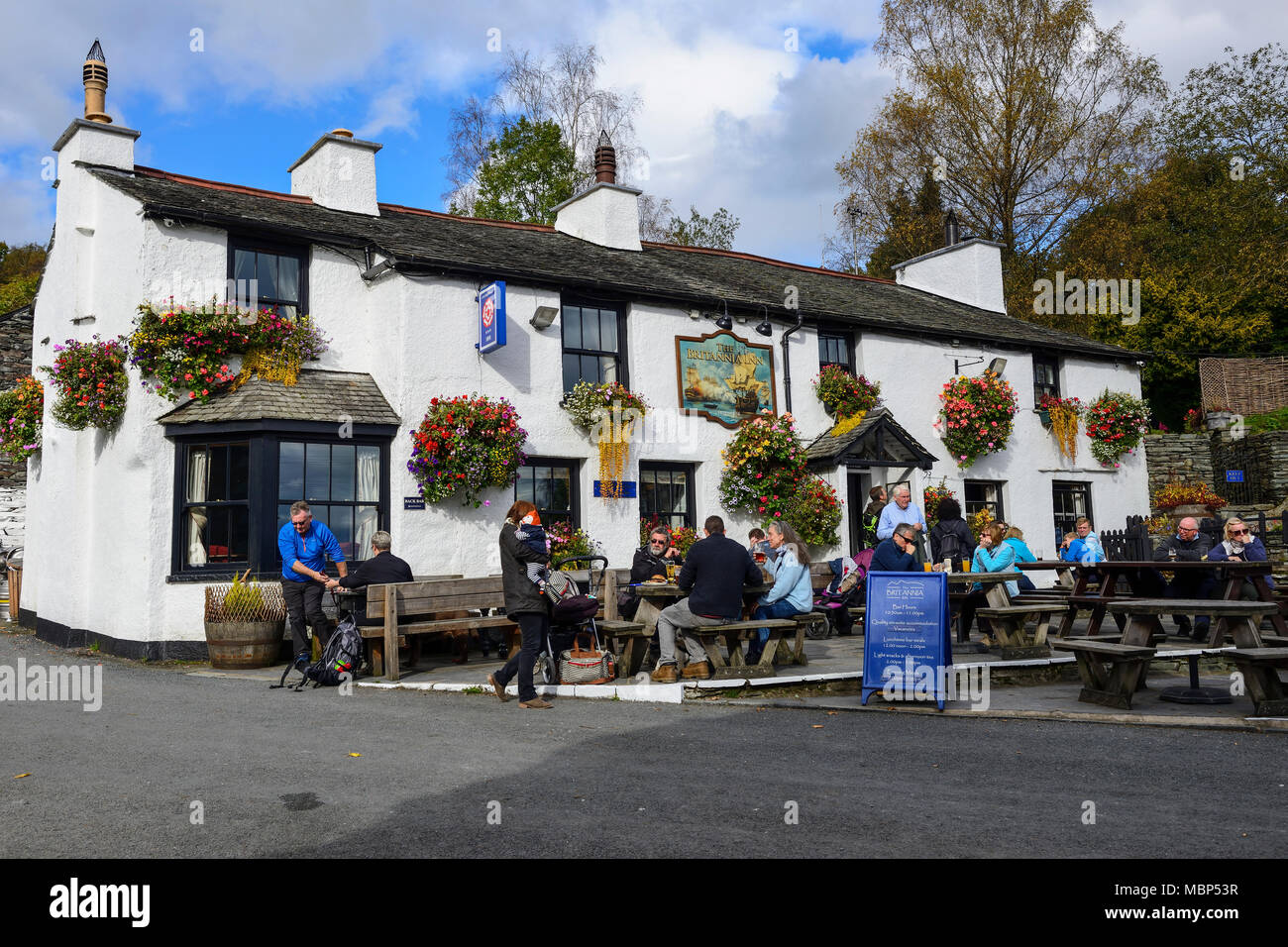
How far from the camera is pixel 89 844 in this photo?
179 inches

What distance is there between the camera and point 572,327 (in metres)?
15.5

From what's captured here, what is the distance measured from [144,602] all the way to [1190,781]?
38.2 ft

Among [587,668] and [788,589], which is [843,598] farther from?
[587,668]

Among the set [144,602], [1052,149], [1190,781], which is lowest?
[1190,781]

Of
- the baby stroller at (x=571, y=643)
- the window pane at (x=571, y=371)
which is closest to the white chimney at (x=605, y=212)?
the window pane at (x=571, y=371)

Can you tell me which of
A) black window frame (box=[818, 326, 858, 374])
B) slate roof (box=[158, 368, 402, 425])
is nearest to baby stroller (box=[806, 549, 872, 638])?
black window frame (box=[818, 326, 858, 374])

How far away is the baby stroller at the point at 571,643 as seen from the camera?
364 inches

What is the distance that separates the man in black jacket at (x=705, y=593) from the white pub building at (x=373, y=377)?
17.1 feet

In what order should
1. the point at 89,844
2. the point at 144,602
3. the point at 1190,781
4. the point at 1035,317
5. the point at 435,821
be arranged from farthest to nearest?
the point at 1035,317, the point at 144,602, the point at 1190,781, the point at 435,821, the point at 89,844

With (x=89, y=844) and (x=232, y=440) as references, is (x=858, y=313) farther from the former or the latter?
(x=89, y=844)

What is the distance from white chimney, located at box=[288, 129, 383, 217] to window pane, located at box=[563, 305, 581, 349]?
3.75 m

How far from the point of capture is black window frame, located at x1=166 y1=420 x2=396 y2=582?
12.5 metres

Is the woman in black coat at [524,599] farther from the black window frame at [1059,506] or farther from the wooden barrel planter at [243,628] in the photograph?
the black window frame at [1059,506]

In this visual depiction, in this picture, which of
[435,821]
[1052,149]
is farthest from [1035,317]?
[435,821]
